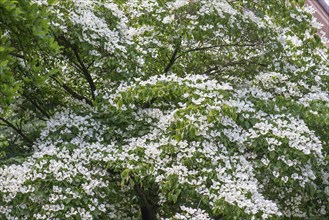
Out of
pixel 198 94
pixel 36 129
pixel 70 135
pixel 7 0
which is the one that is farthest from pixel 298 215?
pixel 7 0

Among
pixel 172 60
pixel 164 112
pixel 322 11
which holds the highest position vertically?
pixel 322 11

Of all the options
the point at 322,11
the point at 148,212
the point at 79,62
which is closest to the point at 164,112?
the point at 148,212

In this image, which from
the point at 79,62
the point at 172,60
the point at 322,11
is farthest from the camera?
the point at 322,11

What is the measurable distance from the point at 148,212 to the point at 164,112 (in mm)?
1331

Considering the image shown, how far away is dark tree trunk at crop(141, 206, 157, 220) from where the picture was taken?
24.3ft

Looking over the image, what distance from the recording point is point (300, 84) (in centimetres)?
854

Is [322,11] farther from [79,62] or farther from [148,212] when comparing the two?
[148,212]

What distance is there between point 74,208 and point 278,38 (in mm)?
4571

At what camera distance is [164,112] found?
749 cm

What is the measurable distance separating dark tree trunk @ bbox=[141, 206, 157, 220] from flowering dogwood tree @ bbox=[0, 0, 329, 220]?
23 mm

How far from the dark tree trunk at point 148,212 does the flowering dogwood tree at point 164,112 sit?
0.08ft

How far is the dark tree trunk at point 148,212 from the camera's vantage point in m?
7.41

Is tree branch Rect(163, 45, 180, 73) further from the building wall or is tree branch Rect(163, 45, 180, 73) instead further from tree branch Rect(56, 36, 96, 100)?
the building wall

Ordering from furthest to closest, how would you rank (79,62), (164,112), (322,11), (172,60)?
(322,11) → (172,60) → (79,62) → (164,112)
